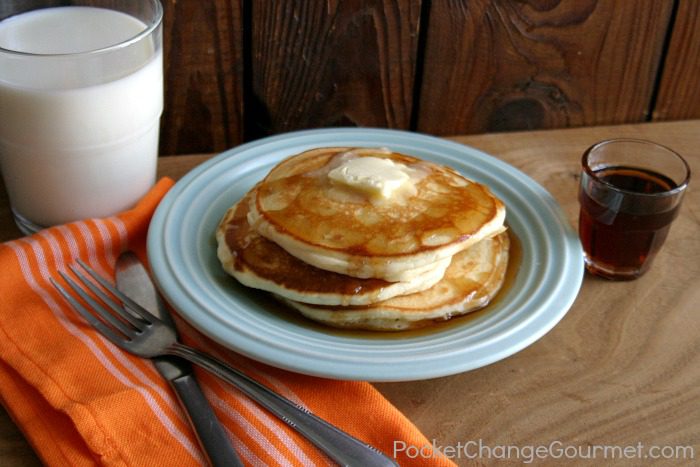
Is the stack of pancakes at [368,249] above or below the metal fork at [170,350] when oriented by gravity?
above

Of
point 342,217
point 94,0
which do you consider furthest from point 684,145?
point 94,0

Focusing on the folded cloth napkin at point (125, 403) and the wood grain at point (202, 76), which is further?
the wood grain at point (202, 76)

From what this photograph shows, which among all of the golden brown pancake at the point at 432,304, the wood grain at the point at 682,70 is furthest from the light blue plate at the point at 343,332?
the wood grain at the point at 682,70

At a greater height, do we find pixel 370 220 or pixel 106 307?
pixel 370 220

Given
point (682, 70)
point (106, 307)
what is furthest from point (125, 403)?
point (682, 70)

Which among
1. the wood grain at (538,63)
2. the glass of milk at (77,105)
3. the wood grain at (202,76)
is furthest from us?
the wood grain at (538,63)

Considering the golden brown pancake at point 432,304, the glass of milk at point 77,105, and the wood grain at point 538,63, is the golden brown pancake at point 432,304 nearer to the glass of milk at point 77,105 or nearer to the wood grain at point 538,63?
the glass of milk at point 77,105

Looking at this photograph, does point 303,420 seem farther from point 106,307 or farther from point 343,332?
point 106,307
